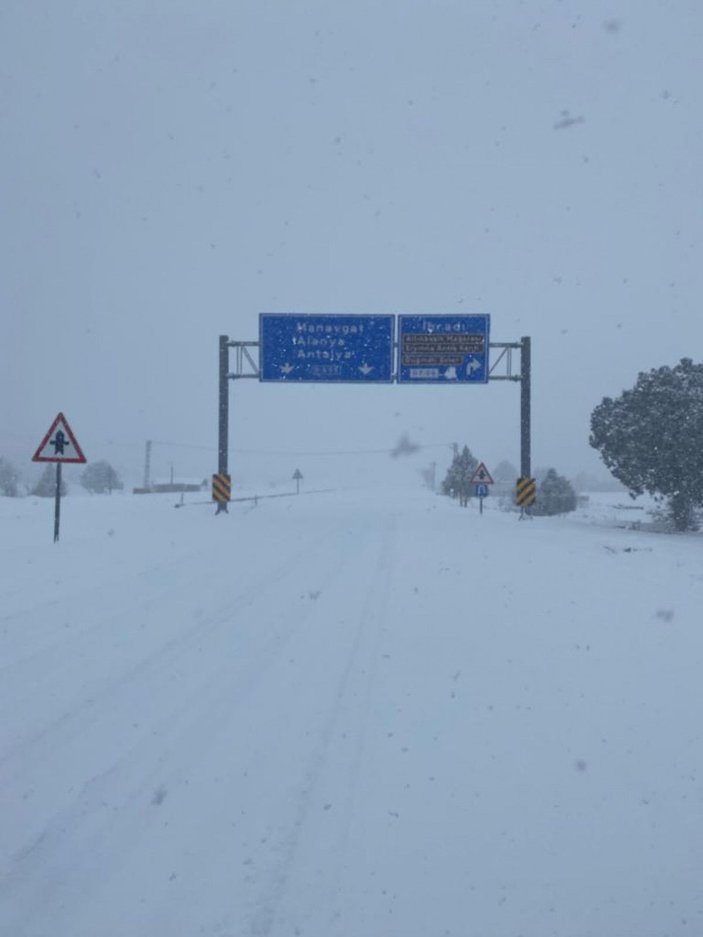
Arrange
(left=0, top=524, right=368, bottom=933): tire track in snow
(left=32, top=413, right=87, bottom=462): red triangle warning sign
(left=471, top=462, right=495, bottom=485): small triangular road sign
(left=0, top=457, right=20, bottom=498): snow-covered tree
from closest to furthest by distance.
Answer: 1. (left=0, top=524, right=368, bottom=933): tire track in snow
2. (left=32, top=413, right=87, bottom=462): red triangle warning sign
3. (left=471, top=462, right=495, bottom=485): small triangular road sign
4. (left=0, top=457, right=20, bottom=498): snow-covered tree

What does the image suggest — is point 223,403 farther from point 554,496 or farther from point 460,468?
point 460,468

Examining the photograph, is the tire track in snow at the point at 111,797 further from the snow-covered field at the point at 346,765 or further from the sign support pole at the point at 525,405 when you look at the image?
the sign support pole at the point at 525,405

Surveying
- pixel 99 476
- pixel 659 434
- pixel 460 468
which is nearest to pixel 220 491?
pixel 659 434

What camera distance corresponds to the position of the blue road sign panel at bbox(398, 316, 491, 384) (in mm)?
25812

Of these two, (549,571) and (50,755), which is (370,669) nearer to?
(50,755)

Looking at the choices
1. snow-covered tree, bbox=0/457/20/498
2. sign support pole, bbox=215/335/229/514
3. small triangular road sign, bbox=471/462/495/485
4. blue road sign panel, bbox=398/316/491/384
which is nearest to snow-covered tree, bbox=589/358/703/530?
small triangular road sign, bbox=471/462/495/485

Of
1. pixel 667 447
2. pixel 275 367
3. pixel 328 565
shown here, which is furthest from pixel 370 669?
pixel 667 447

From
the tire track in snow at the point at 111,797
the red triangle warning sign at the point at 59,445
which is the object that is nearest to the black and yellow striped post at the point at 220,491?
the red triangle warning sign at the point at 59,445

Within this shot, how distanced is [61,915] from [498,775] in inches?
92.7

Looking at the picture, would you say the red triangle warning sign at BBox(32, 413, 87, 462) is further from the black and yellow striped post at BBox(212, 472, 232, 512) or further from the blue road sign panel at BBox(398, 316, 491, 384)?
the blue road sign panel at BBox(398, 316, 491, 384)

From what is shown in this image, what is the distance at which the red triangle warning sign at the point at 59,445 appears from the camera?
13.1 m

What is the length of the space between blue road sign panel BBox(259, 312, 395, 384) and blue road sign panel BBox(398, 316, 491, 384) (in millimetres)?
582

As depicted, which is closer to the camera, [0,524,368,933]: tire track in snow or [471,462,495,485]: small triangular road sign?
[0,524,368,933]: tire track in snow

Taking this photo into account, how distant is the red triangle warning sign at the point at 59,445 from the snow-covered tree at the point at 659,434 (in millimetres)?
21353
